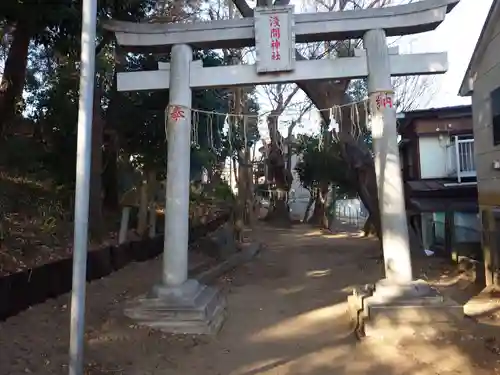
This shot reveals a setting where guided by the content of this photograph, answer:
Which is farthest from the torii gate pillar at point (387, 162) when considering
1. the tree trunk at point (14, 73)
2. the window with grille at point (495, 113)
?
the tree trunk at point (14, 73)

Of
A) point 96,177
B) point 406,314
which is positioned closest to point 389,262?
point 406,314

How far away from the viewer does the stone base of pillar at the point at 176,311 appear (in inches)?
295

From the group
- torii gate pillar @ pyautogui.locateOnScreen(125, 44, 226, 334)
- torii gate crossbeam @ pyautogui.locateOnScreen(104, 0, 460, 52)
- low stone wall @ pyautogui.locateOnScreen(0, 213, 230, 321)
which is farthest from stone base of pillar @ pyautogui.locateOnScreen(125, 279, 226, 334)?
torii gate crossbeam @ pyautogui.locateOnScreen(104, 0, 460, 52)

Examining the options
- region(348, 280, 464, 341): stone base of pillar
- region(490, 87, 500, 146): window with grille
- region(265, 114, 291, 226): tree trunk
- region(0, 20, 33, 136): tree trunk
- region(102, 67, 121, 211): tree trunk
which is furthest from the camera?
region(265, 114, 291, 226): tree trunk

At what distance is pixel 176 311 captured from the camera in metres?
7.61

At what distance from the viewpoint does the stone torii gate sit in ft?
26.3

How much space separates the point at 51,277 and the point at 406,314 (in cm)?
518

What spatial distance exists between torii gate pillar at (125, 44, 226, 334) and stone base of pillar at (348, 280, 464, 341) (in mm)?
2336

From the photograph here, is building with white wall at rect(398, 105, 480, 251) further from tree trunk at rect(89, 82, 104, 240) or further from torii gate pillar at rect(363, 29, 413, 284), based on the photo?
tree trunk at rect(89, 82, 104, 240)

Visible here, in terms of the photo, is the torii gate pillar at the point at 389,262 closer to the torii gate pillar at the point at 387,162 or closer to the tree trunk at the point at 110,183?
the torii gate pillar at the point at 387,162

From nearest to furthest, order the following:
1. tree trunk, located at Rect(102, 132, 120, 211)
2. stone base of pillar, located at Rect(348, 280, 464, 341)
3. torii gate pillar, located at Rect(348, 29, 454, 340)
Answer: stone base of pillar, located at Rect(348, 280, 464, 341) → torii gate pillar, located at Rect(348, 29, 454, 340) → tree trunk, located at Rect(102, 132, 120, 211)

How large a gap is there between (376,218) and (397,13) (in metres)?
7.29

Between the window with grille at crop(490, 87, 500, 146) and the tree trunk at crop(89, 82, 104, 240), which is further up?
the window with grille at crop(490, 87, 500, 146)

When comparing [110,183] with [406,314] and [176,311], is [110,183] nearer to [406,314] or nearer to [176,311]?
[176,311]
